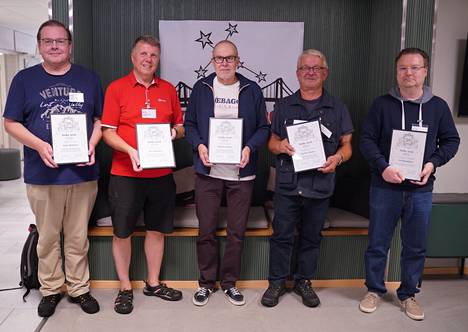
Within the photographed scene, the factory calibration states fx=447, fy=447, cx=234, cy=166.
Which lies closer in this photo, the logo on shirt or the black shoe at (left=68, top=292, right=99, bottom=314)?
the logo on shirt

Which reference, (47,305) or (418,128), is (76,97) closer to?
(47,305)

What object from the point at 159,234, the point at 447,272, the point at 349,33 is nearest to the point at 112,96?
the point at 159,234

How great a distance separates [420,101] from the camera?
2611 mm

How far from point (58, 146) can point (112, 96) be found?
43 centimetres

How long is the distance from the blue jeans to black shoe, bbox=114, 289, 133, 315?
4.98 ft

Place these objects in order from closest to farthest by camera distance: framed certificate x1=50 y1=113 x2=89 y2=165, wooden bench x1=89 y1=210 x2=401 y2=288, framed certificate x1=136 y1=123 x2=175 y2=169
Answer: framed certificate x1=50 y1=113 x2=89 y2=165
framed certificate x1=136 y1=123 x2=175 y2=169
wooden bench x1=89 y1=210 x2=401 y2=288

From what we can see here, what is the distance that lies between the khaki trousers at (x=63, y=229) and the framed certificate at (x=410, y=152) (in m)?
1.83

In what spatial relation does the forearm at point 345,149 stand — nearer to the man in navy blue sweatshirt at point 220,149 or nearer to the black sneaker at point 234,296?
the man in navy blue sweatshirt at point 220,149

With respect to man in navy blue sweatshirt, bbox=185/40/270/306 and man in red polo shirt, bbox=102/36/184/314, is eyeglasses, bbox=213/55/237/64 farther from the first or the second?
man in red polo shirt, bbox=102/36/184/314

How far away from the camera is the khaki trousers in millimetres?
2574

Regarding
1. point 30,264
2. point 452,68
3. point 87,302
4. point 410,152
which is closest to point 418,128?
point 410,152

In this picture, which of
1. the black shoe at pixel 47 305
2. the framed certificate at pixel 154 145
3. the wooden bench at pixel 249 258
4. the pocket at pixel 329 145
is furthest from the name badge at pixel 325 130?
the black shoe at pixel 47 305

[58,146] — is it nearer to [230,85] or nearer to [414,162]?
[230,85]

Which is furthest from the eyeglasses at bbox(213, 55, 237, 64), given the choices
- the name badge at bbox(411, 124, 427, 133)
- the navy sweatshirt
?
the name badge at bbox(411, 124, 427, 133)
